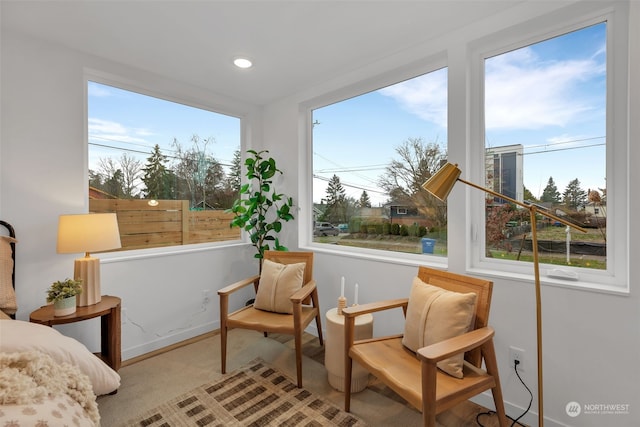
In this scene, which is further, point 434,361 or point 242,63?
point 242,63

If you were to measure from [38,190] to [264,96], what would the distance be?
2.07m

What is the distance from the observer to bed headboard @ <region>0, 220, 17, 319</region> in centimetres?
185

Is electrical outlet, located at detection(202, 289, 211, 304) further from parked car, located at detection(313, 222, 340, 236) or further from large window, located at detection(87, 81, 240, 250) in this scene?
parked car, located at detection(313, 222, 340, 236)

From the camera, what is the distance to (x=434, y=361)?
4.28ft

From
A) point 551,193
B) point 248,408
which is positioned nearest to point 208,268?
point 248,408

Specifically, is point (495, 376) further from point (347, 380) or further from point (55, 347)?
point (55, 347)

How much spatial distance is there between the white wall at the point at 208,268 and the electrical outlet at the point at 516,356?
3cm

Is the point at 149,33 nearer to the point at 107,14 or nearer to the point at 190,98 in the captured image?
the point at 107,14

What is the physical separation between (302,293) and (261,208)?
4.15ft

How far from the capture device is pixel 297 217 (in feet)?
10.7

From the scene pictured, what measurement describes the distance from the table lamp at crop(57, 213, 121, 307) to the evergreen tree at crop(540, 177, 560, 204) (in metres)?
2.81

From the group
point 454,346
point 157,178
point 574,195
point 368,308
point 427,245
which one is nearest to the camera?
point 454,346

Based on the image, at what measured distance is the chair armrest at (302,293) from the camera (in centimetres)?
215

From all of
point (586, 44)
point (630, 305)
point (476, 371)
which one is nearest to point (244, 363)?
point (476, 371)
